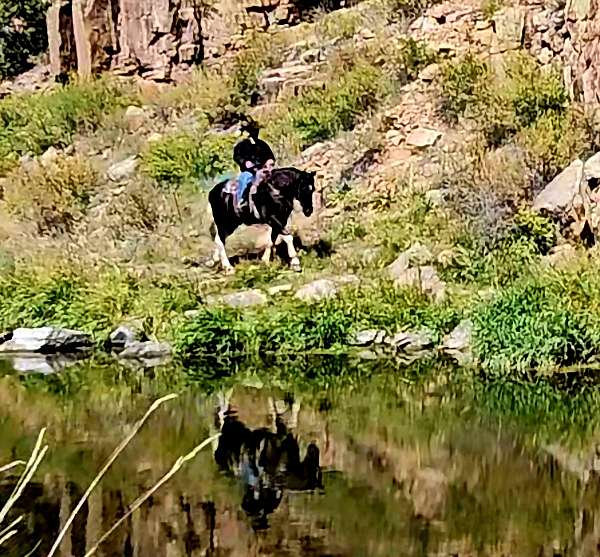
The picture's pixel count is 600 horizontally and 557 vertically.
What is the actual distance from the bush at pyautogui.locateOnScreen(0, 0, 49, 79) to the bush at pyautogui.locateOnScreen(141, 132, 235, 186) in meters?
8.93

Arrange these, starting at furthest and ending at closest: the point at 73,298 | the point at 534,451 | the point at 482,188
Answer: the point at 482,188
the point at 73,298
the point at 534,451

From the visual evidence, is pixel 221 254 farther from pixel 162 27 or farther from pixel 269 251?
pixel 162 27

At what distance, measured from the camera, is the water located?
22.2 feet

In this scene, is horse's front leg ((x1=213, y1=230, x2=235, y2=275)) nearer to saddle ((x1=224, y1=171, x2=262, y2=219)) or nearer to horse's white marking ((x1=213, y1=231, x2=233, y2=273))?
horse's white marking ((x1=213, y1=231, x2=233, y2=273))

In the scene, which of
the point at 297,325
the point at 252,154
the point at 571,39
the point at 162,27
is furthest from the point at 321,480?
the point at 162,27

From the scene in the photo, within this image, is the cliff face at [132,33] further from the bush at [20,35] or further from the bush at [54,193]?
the bush at [54,193]

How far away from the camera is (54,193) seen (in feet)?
73.2

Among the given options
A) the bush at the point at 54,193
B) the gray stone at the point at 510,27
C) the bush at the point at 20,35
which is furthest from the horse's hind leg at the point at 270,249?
the bush at the point at 20,35

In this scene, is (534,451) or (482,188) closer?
(534,451)

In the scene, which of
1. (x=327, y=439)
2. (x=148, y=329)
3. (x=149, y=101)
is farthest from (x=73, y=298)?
(x=149, y=101)

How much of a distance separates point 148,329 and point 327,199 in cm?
618

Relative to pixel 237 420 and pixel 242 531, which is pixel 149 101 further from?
pixel 242 531

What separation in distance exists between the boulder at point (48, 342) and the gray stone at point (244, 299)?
1.75m

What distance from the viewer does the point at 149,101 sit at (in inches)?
1042
